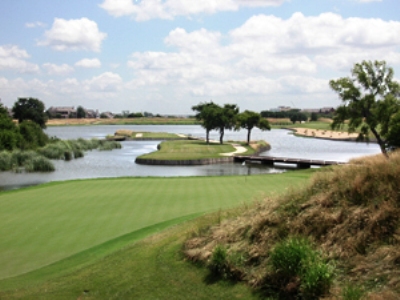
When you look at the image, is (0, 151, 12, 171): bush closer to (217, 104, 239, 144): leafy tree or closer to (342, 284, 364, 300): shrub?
(217, 104, 239, 144): leafy tree

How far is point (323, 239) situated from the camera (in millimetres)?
8008

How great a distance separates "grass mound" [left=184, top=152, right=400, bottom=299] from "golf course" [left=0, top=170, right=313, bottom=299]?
128 centimetres

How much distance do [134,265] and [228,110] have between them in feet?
269

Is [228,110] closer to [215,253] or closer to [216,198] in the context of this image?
[216,198]

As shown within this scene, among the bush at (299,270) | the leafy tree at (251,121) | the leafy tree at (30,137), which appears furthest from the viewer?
the leafy tree at (251,121)

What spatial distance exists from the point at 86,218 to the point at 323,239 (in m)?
9.61

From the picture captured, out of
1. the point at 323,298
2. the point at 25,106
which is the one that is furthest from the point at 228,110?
the point at 323,298

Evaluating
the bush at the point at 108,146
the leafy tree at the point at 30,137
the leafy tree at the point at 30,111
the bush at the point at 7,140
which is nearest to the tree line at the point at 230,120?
the bush at the point at 108,146

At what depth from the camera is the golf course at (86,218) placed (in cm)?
1126

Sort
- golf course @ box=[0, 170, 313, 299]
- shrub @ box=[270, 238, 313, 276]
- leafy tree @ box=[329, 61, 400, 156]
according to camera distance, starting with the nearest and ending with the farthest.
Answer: shrub @ box=[270, 238, 313, 276] < golf course @ box=[0, 170, 313, 299] < leafy tree @ box=[329, 61, 400, 156]

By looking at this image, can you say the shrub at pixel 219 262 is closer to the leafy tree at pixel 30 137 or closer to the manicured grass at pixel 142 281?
the manicured grass at pixel 142 281

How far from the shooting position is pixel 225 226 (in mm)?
10039

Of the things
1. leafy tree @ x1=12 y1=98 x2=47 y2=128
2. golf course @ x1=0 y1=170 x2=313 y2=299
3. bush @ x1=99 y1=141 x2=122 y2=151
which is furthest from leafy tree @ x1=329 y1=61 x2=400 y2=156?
leafy tree @ x1=12 y1=98 x2=47 y2=128

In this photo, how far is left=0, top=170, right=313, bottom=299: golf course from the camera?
1126 centimetres
